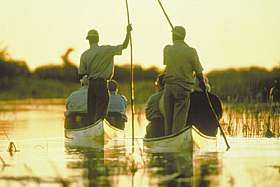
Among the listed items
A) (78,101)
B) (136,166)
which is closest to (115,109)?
(78,101)

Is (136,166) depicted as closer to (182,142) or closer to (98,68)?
(182,142)

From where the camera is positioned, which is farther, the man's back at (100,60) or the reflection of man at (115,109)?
the reflection of man at (115,109)

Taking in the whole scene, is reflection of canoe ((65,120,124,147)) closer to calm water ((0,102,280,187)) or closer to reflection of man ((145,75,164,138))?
calm water ((0,102,280,187))

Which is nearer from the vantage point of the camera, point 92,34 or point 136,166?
point 136,166

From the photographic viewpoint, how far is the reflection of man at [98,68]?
79.4 feet

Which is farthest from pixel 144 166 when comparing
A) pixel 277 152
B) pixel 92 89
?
pixel 92 89

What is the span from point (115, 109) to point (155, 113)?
13.7 ft

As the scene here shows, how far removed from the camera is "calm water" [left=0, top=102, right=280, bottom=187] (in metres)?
16.1

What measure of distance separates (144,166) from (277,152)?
143 inches

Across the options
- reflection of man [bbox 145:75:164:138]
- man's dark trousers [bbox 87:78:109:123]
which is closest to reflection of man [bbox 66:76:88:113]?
man's dark trousers [bbox 87:78:109:123]

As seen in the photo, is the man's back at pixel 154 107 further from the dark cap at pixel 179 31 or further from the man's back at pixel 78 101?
the man's back at pixel 78 101

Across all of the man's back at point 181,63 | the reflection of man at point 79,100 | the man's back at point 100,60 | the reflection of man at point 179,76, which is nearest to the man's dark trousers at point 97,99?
the man's back at point 100,60

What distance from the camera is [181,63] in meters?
21.6

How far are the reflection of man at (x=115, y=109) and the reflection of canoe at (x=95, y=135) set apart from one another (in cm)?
136
